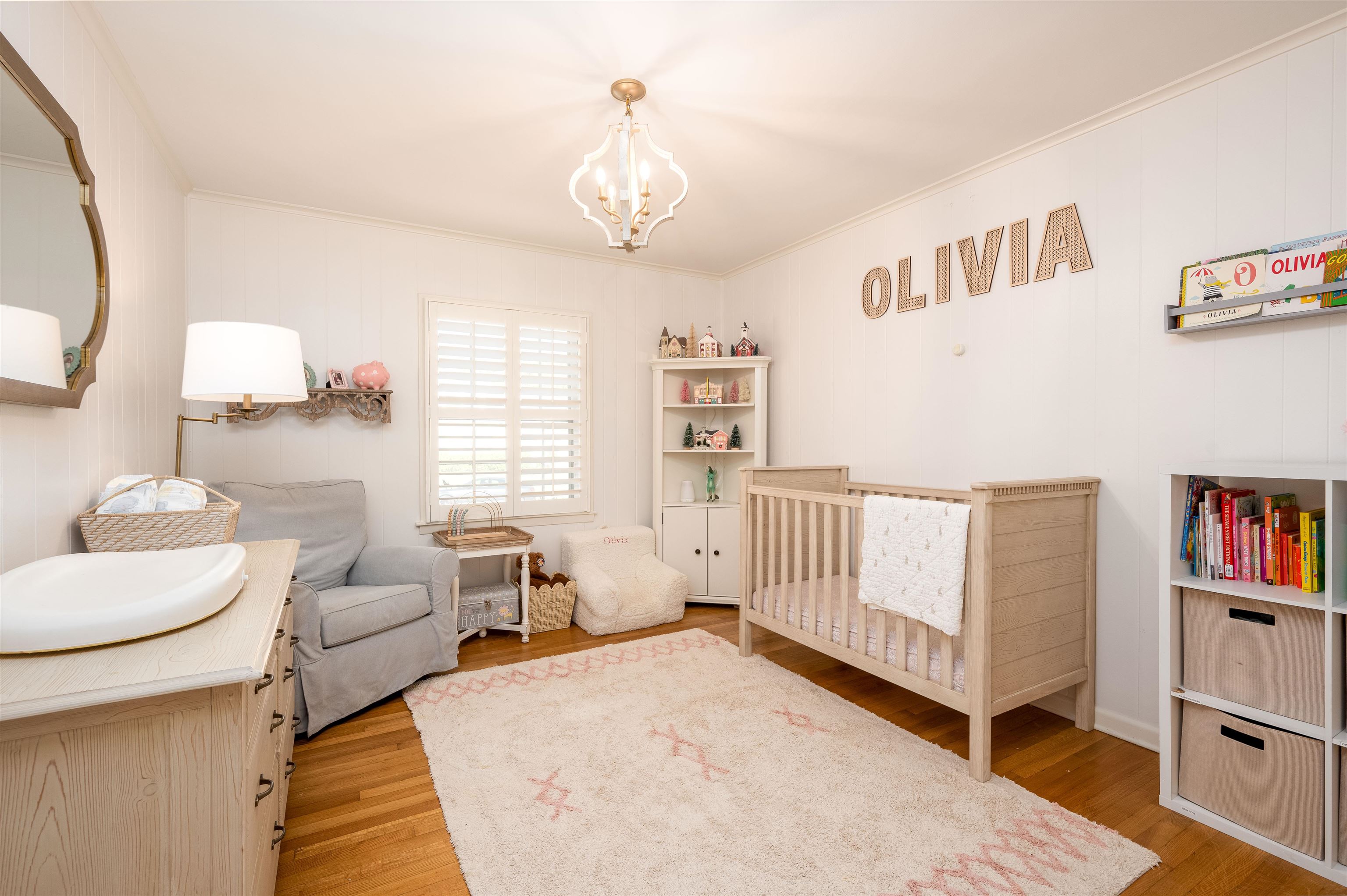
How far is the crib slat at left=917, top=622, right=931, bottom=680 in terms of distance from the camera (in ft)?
7.32

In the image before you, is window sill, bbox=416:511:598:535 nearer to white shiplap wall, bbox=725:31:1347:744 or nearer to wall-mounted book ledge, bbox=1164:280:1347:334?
white shiplap wall, bbox=725:31:1347:744

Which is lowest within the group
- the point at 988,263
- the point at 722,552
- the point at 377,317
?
the point at 722,552

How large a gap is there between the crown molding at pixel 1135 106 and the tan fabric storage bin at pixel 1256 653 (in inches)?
67.2

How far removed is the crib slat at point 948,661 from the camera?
2.16m

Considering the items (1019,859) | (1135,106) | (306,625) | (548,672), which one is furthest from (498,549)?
(1135,106)

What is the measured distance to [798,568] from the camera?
9.17 ft

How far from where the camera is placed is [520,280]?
3912 mm

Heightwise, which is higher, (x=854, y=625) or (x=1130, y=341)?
(x=1130, y=341)

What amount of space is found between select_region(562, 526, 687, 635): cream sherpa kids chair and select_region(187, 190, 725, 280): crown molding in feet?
6.06

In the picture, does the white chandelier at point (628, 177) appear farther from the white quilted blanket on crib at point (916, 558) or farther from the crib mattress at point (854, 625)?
the crib mattress at point (854, 625)

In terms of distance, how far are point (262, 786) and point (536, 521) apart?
2737 millimetres

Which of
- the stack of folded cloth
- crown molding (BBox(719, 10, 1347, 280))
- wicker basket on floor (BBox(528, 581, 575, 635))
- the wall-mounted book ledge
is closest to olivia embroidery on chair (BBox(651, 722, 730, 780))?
wicker basket on floor (BBox(528, 581, 575, 635))

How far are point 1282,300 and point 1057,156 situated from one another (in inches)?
39.8

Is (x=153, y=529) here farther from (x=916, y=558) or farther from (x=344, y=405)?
(x=916, y=558)
